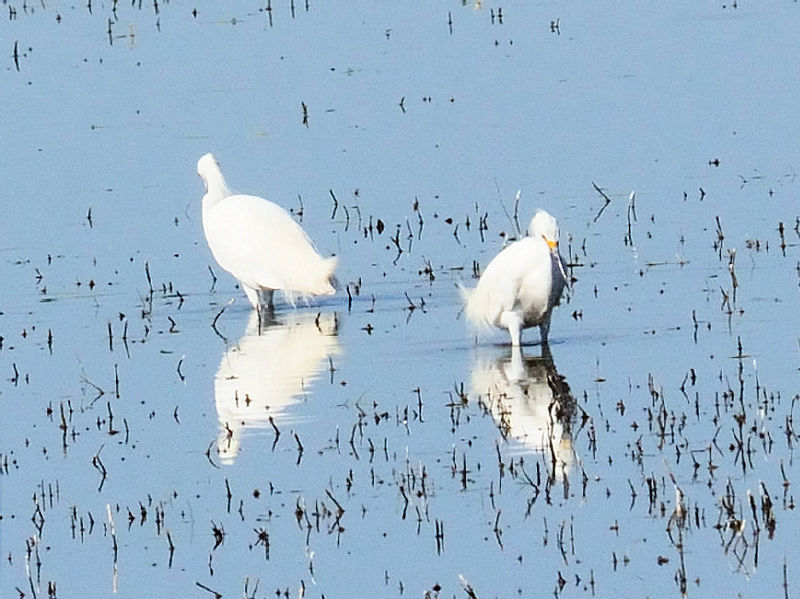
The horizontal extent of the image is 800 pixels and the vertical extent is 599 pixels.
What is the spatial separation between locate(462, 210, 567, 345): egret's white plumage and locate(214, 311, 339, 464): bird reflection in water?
1.00m

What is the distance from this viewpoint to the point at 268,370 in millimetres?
12773

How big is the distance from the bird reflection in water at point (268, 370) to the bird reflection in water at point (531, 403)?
1.01 meters

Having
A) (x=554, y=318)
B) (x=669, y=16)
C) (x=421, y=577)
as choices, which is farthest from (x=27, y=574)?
(x=669, y=16)

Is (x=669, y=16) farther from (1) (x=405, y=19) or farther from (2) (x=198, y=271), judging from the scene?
(2) (x=198, y=271)

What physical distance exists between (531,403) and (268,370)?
6.53 ft

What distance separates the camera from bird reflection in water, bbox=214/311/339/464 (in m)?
11.4

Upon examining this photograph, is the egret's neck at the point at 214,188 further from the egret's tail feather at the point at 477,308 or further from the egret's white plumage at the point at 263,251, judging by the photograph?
the egret's tail feather at the point at 477,308

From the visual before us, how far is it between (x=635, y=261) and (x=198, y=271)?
3297 mm

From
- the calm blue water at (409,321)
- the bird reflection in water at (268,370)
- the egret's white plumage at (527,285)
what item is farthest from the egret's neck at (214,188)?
the egret's white plumage at (527,285)

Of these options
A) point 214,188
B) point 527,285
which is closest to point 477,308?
point 527,285

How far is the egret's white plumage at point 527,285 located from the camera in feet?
42.1

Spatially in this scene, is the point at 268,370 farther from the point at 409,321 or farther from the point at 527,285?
the point at 527,285

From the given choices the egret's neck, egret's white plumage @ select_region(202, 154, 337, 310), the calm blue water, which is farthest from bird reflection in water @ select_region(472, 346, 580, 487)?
the egret's neck

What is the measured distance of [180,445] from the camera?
11.1 metres
